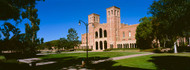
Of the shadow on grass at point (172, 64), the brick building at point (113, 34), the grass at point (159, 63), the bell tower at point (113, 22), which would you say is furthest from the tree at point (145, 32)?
the shadow on grass at point (172, 64)

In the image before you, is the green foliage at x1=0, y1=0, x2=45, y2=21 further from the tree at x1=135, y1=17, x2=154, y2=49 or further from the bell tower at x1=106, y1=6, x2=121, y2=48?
the bell tower at x1=106, y1=6, x2=121, y2=48

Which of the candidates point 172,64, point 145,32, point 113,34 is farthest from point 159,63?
point 113,34

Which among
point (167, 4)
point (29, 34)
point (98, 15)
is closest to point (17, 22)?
point (29, 34)

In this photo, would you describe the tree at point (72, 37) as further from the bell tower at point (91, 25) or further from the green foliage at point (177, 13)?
the green foliage at point (177, 13)

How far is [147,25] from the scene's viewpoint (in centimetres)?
3772

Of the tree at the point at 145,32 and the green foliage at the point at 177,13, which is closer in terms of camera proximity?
the green foliage at the point at 177,13

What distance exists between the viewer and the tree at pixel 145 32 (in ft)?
121

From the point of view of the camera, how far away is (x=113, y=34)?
56938 millimetres

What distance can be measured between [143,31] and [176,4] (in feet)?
66.8

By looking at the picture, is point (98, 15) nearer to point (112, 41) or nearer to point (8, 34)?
point (112, 41)

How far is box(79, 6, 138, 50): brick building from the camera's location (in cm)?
5278

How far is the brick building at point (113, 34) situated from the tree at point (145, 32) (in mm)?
5206

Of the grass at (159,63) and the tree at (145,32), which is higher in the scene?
the tree at (145,32)

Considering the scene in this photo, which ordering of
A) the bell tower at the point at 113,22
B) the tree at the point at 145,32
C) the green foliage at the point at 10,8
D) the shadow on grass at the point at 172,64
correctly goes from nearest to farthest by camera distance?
the shadow on grass at the point at 172,64 → the green foliage at the point at 10,8 → the tree at the point at 145,32 → the bell tower at the point at 113,22
